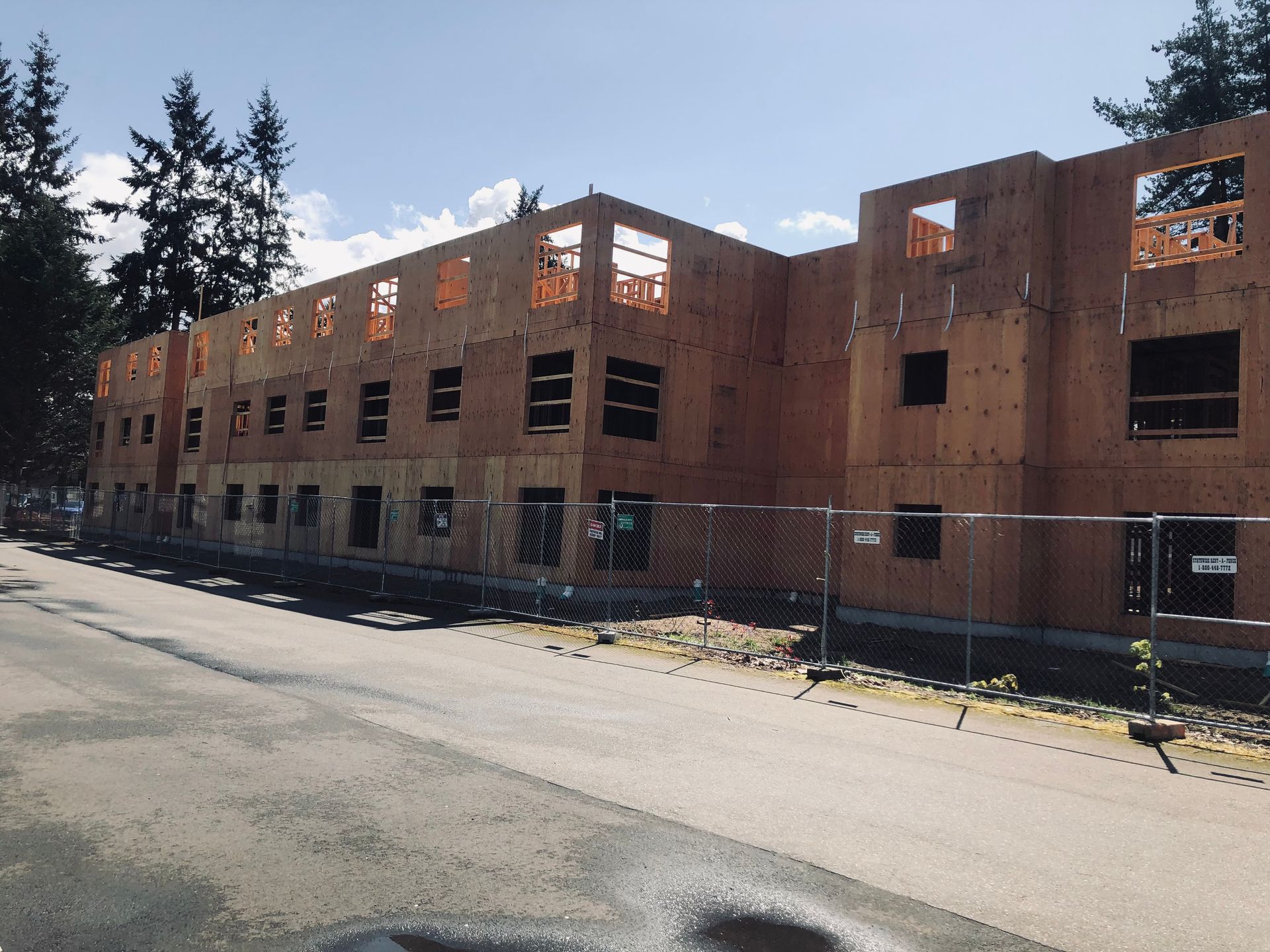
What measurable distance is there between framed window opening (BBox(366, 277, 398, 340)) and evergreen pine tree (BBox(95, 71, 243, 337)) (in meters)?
34.7

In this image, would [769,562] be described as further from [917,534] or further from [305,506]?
[305,506]

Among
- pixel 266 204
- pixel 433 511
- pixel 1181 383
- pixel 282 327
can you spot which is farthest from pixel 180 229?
pixel 1181 383

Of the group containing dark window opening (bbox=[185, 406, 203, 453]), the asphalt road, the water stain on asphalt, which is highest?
dark window opening (bbox=[185, 406, 203, 453])

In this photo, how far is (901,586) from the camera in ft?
59.5

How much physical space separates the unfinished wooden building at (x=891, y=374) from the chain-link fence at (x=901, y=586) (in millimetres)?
115

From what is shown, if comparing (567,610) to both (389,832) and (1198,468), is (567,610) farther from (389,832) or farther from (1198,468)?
(389,832)

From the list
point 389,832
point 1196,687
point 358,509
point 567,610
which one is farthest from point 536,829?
point 358,509

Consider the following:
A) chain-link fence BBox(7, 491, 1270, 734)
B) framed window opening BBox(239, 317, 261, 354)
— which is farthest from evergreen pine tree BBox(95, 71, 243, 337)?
chain-link fence BBox(7, 491, 1270, 734)

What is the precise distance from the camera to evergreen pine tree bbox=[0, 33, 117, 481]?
47.9 metres

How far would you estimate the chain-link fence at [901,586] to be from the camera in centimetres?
1264

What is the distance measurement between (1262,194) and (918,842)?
49.3 ft

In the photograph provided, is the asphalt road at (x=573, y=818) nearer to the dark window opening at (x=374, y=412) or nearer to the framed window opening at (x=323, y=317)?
the dark window opening at (x=374, y=412)

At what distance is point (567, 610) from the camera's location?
19.3 metres

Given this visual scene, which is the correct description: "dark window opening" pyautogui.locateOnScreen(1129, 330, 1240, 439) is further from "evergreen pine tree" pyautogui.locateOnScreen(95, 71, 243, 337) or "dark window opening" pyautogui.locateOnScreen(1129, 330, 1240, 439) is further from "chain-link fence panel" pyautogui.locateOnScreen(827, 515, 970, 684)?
"evergreen pine tree" pyautogui.locateOnScreen(95, 71, 243, 337)
